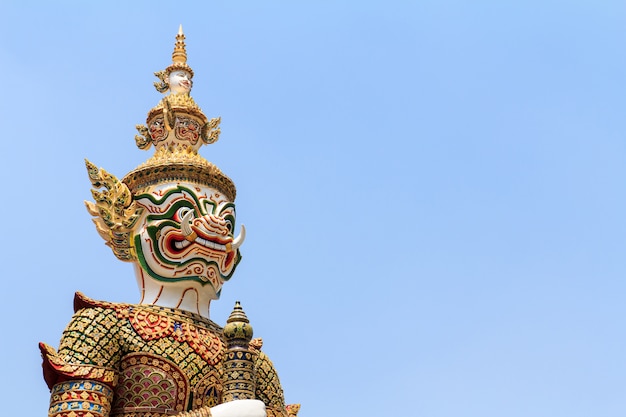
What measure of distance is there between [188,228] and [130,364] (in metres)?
1.34

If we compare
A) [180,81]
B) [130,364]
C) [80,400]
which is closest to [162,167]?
[180,81]

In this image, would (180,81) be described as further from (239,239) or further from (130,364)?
(130,364)

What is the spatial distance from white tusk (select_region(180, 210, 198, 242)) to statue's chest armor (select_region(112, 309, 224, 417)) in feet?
2.49

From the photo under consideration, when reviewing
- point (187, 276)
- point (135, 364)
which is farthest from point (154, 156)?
point (135, 364)

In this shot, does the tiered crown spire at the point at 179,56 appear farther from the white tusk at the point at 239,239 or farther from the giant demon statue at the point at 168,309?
the white tusk at the point at 239,239

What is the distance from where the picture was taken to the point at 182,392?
30.6 feet

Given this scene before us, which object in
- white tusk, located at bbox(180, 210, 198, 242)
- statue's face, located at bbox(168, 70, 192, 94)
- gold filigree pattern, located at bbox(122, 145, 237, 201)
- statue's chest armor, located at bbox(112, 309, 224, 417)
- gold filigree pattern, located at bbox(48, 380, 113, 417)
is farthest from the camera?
statue's face, located at bbox(168, 70, 192, 94)

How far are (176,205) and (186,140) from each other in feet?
2.95

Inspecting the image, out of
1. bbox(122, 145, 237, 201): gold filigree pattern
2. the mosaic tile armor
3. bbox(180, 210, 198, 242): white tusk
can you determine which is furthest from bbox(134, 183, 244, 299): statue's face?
the mosaic tile armor

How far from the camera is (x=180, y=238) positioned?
9969 millimetres

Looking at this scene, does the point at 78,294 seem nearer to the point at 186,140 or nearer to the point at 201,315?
the point at 201,315

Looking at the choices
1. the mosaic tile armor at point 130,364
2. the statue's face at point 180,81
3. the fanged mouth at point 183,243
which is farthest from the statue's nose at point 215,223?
the statue's face at point 180,81

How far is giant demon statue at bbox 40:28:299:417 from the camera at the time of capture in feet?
29.8

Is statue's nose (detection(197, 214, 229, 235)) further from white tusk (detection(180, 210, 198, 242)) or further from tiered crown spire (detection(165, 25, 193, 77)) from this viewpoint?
tiered crown spire (detection(165, 25, 193, 77))
